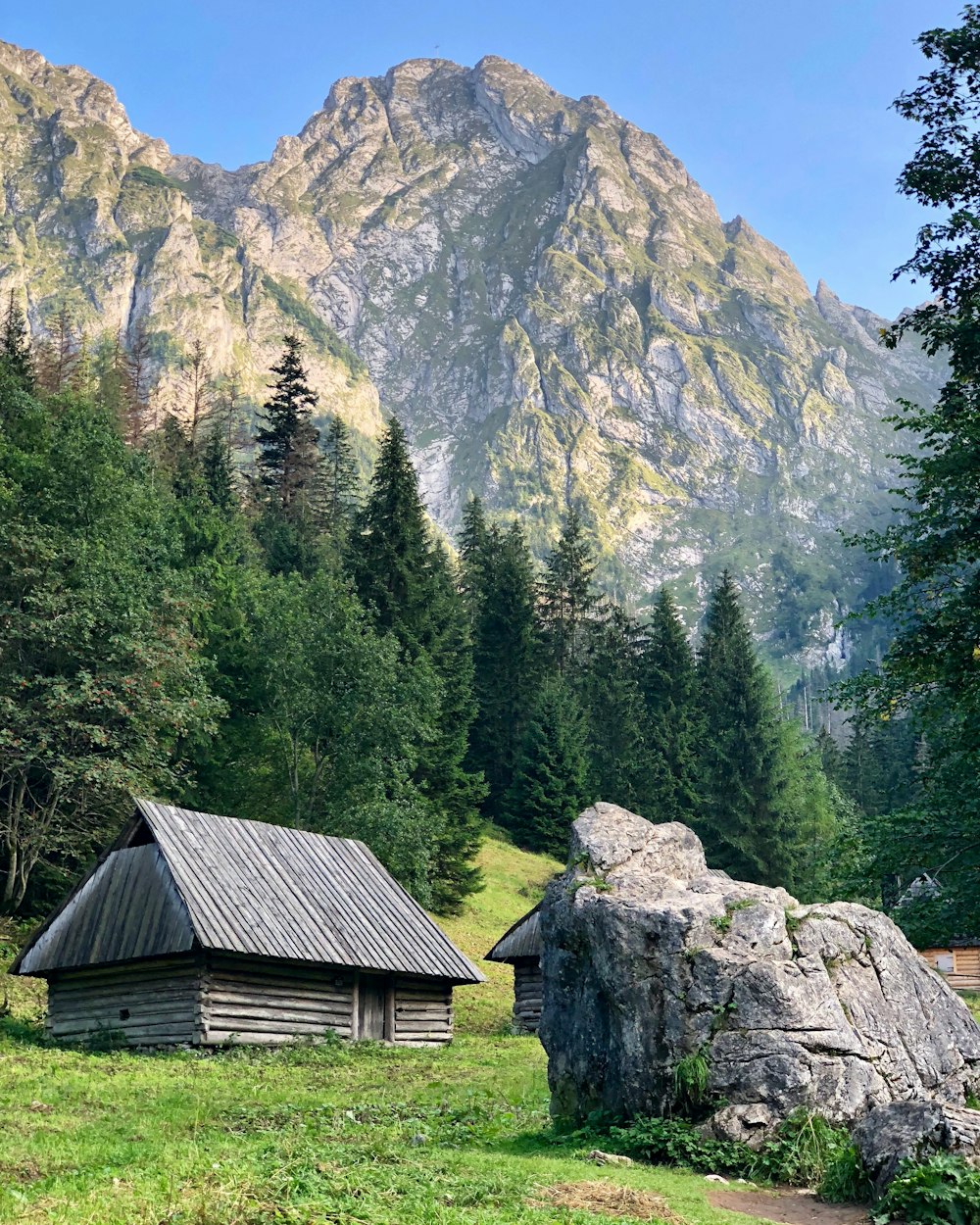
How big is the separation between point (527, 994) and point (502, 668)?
4306cm

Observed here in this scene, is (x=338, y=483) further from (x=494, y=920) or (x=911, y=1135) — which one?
(x=911, y=1135)

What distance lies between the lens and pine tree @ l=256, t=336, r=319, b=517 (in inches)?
3533

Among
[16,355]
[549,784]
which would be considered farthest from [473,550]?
[16,355]

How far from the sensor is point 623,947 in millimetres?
17297

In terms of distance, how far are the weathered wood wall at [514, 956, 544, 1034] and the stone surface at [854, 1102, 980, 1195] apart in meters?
26.2

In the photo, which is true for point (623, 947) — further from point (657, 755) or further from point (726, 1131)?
point (657, 755)

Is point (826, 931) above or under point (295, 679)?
under

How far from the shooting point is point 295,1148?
1469 cm

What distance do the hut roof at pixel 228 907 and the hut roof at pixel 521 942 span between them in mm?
5349

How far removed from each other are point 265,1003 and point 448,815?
90.4 ft

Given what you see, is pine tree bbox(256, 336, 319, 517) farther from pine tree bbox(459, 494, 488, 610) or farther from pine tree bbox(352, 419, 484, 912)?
pine tree bbox(352, 419, 484, 912)

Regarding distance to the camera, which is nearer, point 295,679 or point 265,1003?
point 265,1003

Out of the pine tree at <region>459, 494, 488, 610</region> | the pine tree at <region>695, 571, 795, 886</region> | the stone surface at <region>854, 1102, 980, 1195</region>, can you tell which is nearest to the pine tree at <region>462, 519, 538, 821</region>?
the pine tree at <region>459, 494, 488, 610</region>

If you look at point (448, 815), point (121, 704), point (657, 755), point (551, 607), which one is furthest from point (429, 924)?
point (551, 607)
